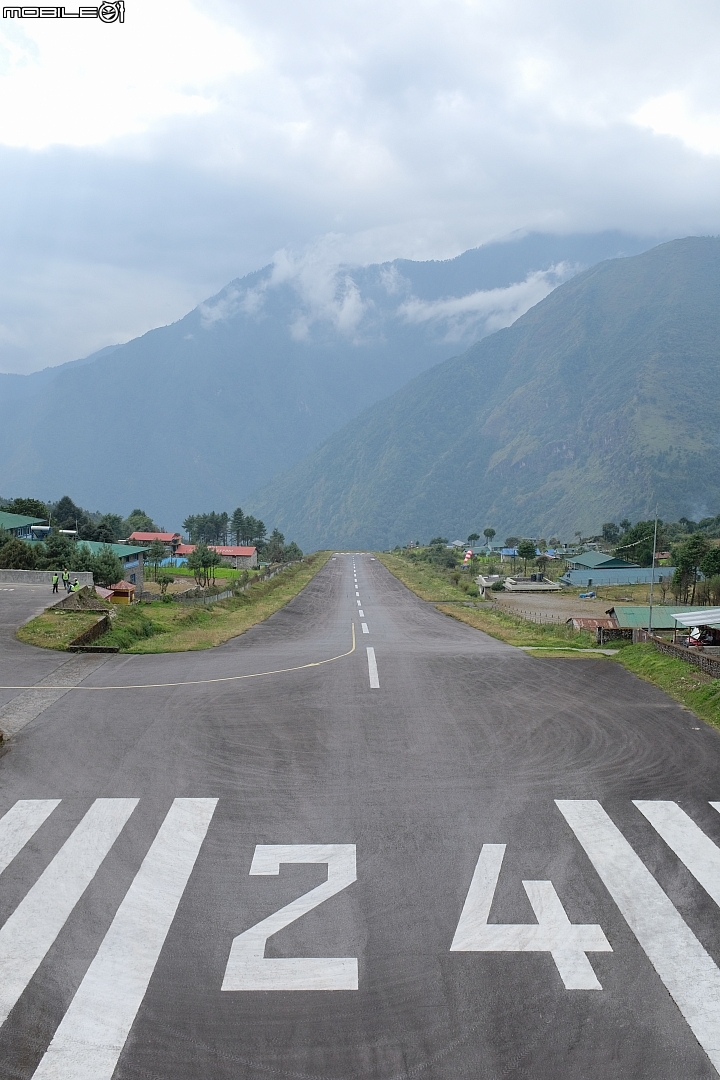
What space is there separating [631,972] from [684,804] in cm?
467

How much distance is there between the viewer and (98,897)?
8258 millimetres

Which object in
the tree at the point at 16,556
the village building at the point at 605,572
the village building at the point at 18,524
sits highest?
the village building at the point at 18,524

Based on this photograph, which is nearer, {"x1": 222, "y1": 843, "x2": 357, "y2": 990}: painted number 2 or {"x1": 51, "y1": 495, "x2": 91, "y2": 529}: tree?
{"x1": 222, "y1": 843, "x2": 357, "y2": 990}: painted number 2

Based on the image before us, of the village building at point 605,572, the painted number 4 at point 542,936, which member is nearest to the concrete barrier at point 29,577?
the painted number 4 at point 542,936

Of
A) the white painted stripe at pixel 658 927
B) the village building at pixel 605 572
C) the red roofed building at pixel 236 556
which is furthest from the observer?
the red roofed building at pixel 236 556

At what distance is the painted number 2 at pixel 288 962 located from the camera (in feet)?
22.2

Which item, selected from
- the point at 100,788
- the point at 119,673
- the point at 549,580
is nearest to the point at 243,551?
the point at 549,580

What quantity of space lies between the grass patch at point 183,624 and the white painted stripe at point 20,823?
12273 mm

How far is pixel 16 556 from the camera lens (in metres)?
A: 51.5

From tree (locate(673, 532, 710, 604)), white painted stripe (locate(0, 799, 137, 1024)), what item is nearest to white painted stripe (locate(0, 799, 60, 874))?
white painted stripe (locate(0, 799, 137, 1024))

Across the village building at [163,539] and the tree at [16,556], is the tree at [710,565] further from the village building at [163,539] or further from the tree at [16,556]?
the village building at [163,539]

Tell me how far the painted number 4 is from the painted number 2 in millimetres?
1182

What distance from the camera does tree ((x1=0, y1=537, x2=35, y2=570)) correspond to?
5094 cm

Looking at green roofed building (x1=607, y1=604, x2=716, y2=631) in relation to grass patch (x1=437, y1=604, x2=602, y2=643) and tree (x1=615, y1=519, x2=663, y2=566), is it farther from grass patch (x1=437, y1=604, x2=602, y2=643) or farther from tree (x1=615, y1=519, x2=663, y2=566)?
tree (x1=615, y1=519, x2=663, y2=566)
